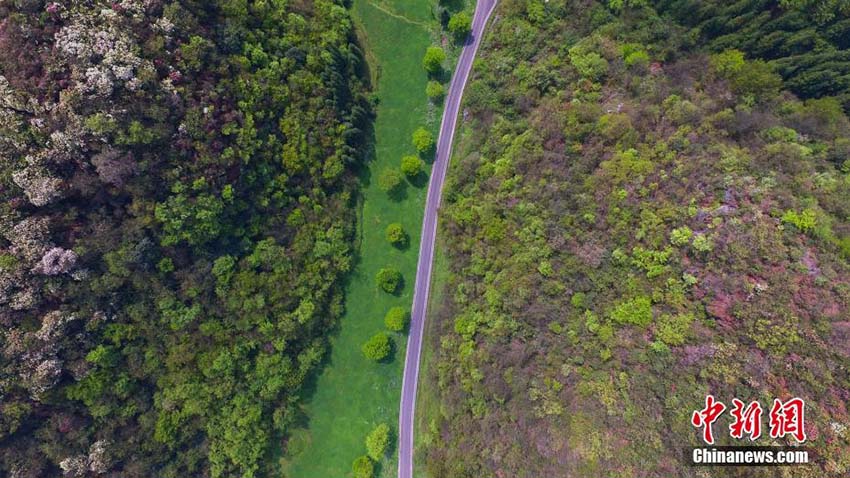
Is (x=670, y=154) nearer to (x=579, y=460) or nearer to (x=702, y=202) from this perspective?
(x=702, y=202)

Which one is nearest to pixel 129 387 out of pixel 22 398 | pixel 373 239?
pixel 22 398

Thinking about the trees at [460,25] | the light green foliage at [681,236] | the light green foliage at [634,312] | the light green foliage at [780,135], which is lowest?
the light green foliage at [634,312]

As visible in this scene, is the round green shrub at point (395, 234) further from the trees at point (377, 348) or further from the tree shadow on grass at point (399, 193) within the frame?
the trees at point (377, 348)

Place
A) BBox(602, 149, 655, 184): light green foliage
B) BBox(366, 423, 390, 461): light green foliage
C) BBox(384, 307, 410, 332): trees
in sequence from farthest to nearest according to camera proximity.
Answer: BBox(384, 307, 410, 332): trees
BBox(366, 423, 390, 461): light green foliage
BBox(602, 149, 655, 184): light green foliage

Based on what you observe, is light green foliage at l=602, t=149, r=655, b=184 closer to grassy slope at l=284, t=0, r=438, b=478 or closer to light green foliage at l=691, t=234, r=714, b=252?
light green foliage at l=691, t=234, r=714, b=252

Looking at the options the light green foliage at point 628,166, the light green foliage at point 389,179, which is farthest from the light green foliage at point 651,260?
the light green foliage at point 389,179

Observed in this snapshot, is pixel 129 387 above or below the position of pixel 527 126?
below

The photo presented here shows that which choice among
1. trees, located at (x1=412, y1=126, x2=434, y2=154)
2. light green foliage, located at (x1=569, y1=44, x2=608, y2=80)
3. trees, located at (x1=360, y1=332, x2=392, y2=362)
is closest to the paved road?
trees, located at (x1=412, y1=126, x2=434, y2=154)
